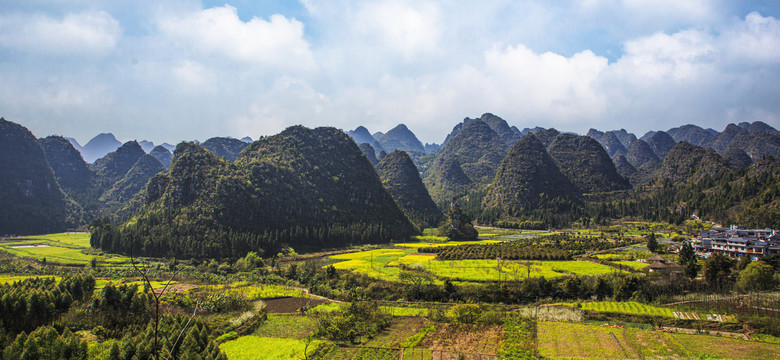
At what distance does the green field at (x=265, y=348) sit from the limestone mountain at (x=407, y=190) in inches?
3341

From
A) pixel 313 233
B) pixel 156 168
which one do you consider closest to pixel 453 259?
pixel 313 233

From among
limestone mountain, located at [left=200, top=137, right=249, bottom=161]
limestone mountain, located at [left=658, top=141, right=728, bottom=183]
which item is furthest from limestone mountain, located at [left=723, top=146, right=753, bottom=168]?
limestone mountain, located at [left=200, top=137, right=249, bottom=161]

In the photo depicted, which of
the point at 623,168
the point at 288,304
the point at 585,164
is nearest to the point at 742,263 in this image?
the point at 288,304

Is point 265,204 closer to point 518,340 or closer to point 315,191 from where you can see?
point 315,191

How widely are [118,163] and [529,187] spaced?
161 meters

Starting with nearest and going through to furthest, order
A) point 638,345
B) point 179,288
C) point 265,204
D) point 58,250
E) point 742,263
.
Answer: point 638,345
point 179,288
point 742,263
point 58,250
point 265,204

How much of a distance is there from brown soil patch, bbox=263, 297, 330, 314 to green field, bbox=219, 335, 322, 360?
21.9ft

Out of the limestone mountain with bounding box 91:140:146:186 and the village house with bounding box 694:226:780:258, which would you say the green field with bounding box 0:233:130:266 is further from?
the village house with bounding box 694:226:780:258

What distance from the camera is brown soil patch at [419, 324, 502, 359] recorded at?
26953 mm

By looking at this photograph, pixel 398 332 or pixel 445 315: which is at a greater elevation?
pixel 445 315

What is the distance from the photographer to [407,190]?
134000 mm

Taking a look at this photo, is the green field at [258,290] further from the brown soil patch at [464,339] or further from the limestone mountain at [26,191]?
the limestone mountain at [26,191]

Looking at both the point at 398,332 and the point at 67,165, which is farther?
the point at 67,165

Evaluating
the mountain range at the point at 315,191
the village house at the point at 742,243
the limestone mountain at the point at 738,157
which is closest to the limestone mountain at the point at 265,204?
the mountain range at the point at 315,191
